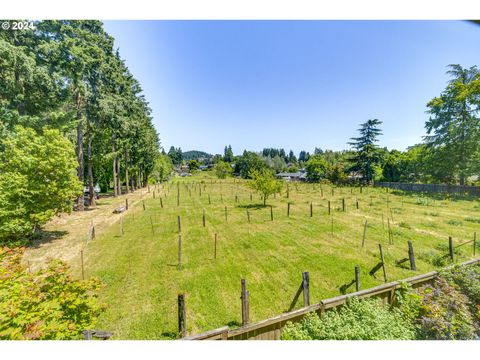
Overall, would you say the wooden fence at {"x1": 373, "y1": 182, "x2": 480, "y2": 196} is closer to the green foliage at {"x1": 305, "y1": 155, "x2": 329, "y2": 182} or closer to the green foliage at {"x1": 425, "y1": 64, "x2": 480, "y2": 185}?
the green foliage at {"x1": 425, "y1": 64, "x2": 480, "y2": 185}

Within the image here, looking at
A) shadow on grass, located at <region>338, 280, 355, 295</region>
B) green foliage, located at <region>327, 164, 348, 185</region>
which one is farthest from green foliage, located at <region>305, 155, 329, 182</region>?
shadow on grass, located at <region>338, 280, 355, 295</region>

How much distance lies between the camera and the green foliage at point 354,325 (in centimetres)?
383

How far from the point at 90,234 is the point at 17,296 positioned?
9711 mm

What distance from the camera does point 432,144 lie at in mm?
34062

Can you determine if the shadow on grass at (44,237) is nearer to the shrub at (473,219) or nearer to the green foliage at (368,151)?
the shrub at (473,219)

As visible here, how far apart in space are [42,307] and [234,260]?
6.34 metres

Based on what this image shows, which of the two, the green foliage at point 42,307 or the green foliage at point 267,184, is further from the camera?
the green foliage at point 267,184

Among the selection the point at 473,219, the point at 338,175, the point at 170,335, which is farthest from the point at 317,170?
the point at 170,335

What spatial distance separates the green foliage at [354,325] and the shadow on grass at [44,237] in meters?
13.5

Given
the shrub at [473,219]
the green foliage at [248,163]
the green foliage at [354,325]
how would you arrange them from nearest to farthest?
the green foliage at [354,325], the shrub at [473,219], the green foliage at [248,163]

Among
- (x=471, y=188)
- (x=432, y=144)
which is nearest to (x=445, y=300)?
(x=471, y=188)

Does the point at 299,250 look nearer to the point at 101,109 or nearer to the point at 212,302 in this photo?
the point at 212,302

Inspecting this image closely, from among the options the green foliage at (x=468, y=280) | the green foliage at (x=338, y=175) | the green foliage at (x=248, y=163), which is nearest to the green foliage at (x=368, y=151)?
the green foliage at (x=338, y=175)

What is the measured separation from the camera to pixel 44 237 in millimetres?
11711
